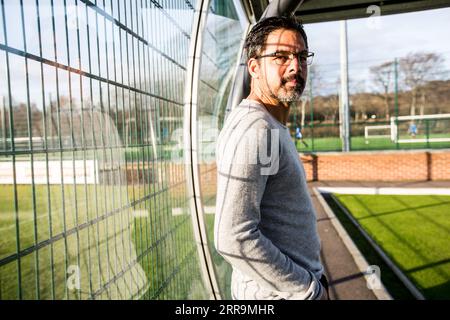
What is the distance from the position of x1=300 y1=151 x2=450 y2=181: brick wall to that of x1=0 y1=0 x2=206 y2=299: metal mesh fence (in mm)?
10467

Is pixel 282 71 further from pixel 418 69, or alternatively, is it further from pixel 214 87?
pixel 418 69

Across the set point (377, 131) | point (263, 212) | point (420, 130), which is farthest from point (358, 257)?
point (377, 131)

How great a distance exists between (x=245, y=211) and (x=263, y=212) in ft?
0.51

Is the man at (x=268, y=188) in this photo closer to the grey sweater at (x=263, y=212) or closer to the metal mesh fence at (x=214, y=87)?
the grey sweater at (x=263, y=212)

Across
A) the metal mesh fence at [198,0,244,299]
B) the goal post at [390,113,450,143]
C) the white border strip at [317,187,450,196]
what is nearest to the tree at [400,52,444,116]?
the goal post at [390,113,450,143]

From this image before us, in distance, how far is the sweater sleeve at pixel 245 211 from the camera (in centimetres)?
105

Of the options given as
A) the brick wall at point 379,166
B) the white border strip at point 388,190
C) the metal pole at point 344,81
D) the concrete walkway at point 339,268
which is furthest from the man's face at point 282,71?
the metal pole at point 344,81

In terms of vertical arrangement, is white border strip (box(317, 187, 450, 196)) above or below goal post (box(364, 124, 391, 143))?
below

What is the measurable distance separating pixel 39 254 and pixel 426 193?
396 inches

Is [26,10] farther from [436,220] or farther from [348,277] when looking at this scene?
[436,220]

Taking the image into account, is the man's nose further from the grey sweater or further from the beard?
the grey sweater

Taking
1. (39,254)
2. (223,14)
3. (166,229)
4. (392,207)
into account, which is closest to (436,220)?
(392,207)

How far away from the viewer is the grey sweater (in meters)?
1.06

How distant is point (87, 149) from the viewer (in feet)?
4.50
